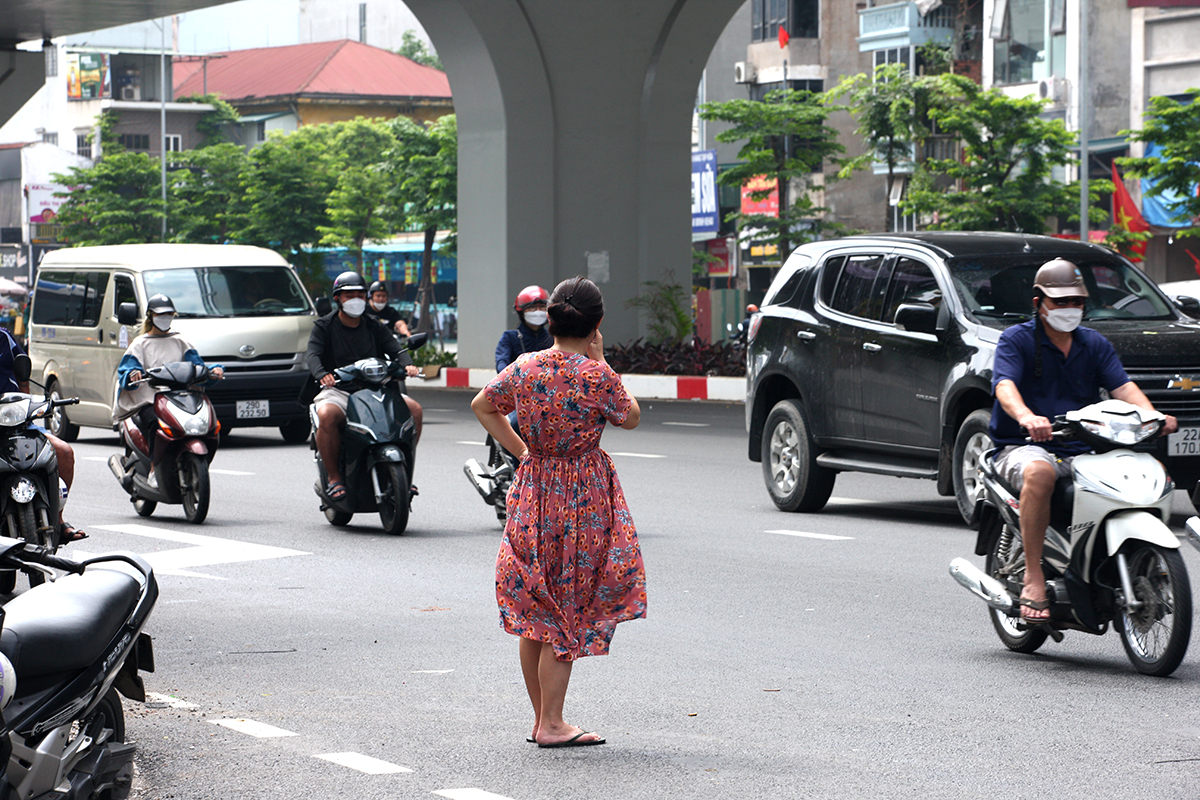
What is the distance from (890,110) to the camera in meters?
41.1

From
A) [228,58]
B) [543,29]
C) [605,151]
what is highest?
[228,58]

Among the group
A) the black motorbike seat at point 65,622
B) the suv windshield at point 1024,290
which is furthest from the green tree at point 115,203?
the black motorbike seat at point 65,622

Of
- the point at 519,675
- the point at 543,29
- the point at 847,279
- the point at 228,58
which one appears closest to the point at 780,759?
the point at 519,675

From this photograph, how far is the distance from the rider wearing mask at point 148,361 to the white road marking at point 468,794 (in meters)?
7.34

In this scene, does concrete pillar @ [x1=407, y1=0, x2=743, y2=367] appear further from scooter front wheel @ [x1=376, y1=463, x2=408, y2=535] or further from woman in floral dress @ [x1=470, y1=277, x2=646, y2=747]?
woman in floral dress @ [x1=470, y1=277, x2=646, y2=747]

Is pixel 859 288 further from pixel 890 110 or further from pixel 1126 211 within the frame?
pixel 890 110

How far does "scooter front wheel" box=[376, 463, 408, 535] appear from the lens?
11320 mm

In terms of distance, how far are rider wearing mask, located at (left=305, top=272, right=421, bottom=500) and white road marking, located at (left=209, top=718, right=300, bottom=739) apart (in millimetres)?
5396

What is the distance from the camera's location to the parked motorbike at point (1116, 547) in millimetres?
6594

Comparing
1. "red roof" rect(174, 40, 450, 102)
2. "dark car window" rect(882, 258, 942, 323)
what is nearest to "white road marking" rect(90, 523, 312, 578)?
"dark car window" rect(882, 258, 942, 323)

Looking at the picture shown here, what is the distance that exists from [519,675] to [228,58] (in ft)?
308

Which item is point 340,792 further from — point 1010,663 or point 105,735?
point 1010,663

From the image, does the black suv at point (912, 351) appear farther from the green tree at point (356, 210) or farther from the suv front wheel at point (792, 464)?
the green tree at point (356, 210)

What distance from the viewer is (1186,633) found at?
649 centimetres
